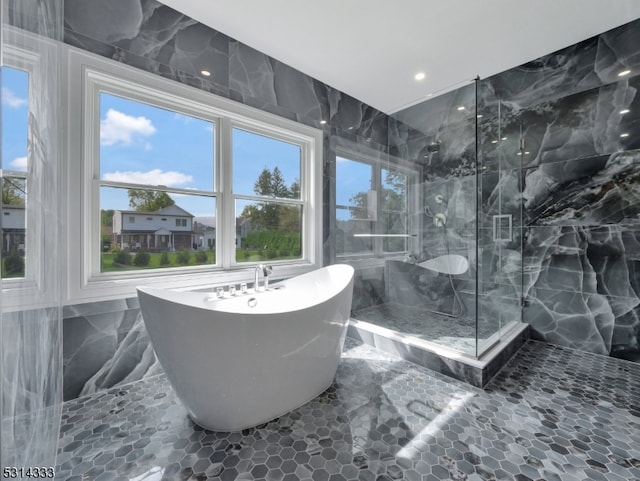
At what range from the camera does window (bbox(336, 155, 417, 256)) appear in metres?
3.06

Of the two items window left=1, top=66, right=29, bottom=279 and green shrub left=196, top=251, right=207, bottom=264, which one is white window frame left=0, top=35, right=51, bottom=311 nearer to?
window left=1, top=66, right=29, bottom=279

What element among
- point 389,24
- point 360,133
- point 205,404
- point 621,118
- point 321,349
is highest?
point 389,24

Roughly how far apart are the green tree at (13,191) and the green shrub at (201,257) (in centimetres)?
150

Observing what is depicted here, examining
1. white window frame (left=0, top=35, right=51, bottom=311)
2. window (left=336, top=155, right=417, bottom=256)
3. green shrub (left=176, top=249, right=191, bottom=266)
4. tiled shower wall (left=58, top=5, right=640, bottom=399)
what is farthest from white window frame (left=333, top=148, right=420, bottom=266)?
white window frame (left=0, top=35, right=51, bottom=311)

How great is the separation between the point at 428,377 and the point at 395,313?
3.29 ft

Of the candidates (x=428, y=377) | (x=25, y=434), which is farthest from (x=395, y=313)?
(x=25, y=434)

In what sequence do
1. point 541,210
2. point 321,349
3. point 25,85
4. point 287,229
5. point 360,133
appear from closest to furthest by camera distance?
1. point 25,85
2. point 321,349
3. point 541,210
4. point 287,229
5. point 360,133

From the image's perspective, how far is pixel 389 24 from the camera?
6.70 feet

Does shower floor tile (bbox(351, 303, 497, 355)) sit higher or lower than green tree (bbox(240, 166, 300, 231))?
lower

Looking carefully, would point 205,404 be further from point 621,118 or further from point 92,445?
point 621,118

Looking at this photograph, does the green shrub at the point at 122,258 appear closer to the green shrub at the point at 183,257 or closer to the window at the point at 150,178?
the window at the point at 150,178

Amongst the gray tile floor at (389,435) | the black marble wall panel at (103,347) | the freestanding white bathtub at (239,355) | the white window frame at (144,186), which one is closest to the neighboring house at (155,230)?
the white window frame at (144,186)

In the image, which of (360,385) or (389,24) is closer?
(360,385)

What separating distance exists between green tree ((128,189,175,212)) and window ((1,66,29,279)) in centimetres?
125
